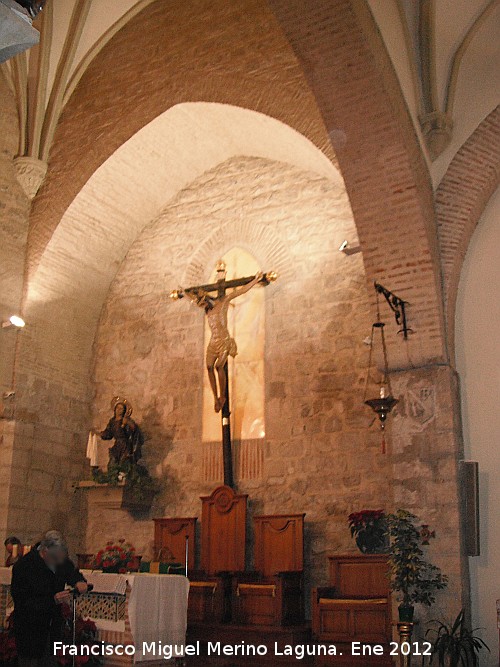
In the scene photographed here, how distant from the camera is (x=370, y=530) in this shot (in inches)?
338

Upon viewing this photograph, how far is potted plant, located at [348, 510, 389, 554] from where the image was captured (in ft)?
28.1

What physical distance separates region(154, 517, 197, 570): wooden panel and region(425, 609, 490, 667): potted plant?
3.70 metres

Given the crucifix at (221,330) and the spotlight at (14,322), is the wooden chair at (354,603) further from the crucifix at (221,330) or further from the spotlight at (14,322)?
the spotlight at (14,322)

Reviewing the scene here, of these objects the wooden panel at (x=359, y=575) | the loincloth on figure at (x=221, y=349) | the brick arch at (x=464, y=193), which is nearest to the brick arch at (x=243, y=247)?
the loincloth on figure at (x=221, y=349)

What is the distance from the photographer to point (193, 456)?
10703 mm

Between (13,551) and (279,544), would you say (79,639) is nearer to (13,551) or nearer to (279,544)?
(13,551)

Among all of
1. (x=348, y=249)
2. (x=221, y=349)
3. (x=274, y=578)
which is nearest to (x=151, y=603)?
(x=274, y=578)

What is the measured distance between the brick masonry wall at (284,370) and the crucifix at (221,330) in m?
0.48

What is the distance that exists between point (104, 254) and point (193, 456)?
343 cm

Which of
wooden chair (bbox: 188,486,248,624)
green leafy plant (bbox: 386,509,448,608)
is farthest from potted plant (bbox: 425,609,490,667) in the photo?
wooden chair (bbox: 188,486,248,624)

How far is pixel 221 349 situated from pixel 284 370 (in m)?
0.87

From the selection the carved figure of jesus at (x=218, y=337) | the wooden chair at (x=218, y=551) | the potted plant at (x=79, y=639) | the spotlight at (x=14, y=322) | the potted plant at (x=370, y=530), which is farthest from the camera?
the spotlight at (x=14, y=322)

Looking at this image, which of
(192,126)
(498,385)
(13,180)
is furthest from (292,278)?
(13,180)

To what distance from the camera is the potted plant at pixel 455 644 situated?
687cm
